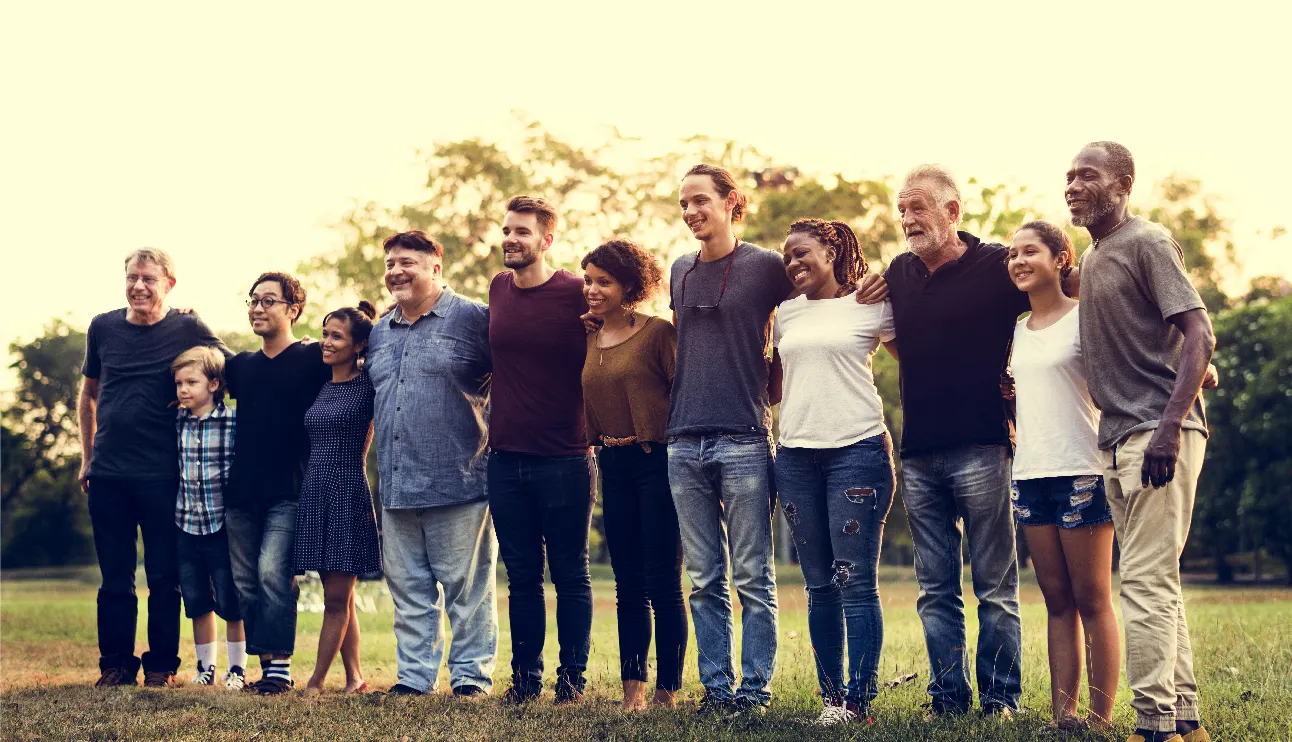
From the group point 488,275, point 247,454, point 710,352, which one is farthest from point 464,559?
point 488,275

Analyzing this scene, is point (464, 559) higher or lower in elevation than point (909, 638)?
higher

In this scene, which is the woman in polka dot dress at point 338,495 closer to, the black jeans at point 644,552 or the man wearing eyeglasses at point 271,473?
the man wearing eyeglasses at point 271,473

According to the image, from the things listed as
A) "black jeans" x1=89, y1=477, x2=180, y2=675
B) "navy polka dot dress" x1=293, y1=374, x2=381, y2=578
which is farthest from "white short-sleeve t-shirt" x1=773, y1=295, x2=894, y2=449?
"black jeans" x1=89, y1=477, x2=180, y2=675

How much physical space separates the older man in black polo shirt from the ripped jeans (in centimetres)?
20

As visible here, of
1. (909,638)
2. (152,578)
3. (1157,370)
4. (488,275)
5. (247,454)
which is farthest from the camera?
(488,275)

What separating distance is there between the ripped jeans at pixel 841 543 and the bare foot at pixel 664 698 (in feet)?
2.67

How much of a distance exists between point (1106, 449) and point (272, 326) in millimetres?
4774

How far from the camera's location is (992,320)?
5.67 metres

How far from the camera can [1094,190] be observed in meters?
5.30

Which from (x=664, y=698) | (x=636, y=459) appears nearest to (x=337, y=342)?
(x=636, y=459)

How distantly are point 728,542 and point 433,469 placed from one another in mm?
1775

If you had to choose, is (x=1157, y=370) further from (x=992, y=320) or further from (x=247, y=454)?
(x=247, y=454)

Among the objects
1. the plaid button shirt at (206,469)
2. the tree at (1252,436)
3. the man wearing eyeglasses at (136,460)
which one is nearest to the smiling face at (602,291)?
the plaid button shirt at (206,469)

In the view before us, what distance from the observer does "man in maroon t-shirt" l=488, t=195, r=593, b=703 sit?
667 cm
